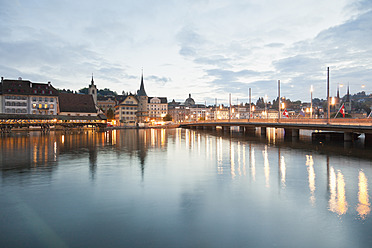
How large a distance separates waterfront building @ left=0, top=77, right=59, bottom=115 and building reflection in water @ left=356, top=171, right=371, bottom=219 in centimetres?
9919

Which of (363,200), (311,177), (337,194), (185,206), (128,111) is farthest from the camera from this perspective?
(128,111)

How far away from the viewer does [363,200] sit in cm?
1283

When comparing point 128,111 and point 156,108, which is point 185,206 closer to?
point 128,111

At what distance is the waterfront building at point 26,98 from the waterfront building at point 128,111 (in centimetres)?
3747

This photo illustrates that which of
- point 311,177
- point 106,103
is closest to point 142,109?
point 106,103

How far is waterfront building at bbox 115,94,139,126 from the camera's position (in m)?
131

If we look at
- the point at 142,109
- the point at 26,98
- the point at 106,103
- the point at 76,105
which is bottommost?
the point at 142,109

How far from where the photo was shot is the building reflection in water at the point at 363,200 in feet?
36.8

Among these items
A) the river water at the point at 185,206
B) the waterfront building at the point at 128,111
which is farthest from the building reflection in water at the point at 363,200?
the waterfront building at the point at 128,111

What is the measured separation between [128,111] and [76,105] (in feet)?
107

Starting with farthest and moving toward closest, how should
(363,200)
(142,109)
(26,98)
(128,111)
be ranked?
(142,109), (128,111), (26,98), (363,200)

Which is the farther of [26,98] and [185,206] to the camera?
[26,98]

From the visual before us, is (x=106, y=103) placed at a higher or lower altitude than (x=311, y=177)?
higher

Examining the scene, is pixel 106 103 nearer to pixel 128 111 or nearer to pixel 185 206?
pixel 128 111
